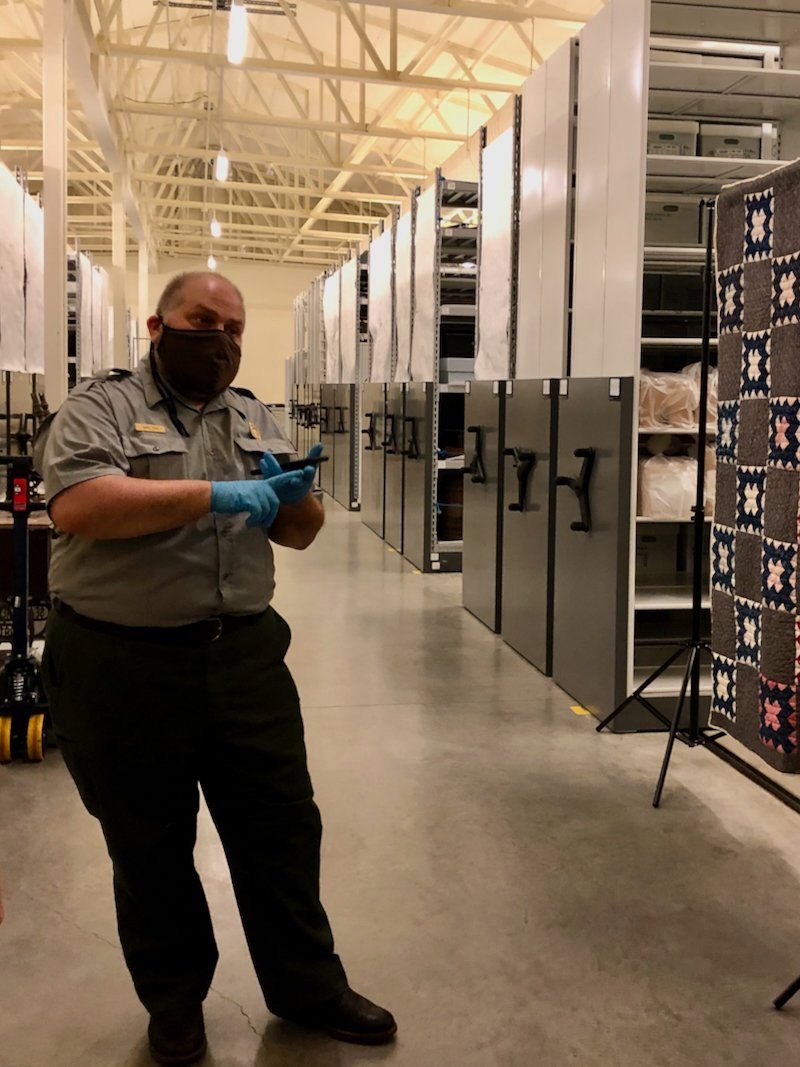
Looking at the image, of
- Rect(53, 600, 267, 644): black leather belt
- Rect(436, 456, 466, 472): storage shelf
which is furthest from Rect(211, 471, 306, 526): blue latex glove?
Rect(436, 456, 466, 472): storage shelf

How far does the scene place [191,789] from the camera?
2.07 m

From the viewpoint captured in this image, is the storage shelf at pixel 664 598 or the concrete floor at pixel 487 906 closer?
the concrete floor at pixel 487 906

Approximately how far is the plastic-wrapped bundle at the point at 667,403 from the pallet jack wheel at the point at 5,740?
111 inches

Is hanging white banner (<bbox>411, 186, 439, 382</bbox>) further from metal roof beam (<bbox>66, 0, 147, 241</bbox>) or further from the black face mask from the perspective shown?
the black face mask

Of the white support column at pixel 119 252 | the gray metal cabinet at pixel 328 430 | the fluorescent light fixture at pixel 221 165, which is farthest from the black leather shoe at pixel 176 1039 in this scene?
the fluorescent light fixture at pixel 221 165

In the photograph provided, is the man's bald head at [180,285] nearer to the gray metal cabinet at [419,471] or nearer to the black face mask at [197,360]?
the black face mask at [197,360]

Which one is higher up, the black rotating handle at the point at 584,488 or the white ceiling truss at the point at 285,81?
the white ceiling truss at the point at 285,81

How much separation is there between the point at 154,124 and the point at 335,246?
7.53 meters

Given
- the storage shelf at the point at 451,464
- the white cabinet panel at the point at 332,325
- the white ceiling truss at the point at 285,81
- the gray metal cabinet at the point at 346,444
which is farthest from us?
the white cabinet panel at the point at 332,325

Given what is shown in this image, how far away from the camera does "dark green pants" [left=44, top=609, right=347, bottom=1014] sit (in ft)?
6.38

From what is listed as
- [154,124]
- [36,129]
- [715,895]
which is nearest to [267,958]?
[715,895]

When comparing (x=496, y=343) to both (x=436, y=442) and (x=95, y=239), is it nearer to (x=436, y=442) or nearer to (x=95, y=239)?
(x=436, y=442)

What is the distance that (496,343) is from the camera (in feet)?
19.0

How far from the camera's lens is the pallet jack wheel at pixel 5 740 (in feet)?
12.6
